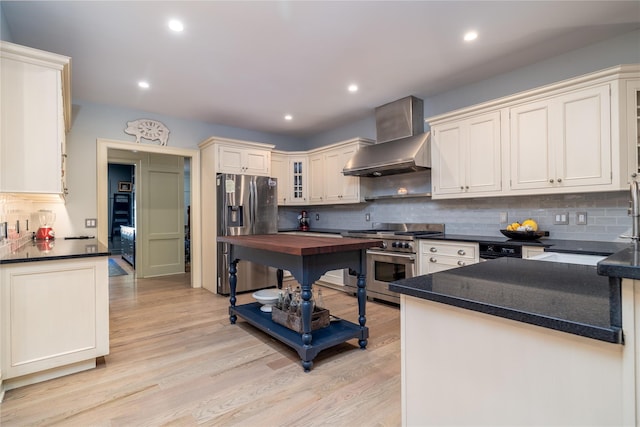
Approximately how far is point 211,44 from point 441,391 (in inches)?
116

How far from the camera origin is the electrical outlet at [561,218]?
9.80 feet

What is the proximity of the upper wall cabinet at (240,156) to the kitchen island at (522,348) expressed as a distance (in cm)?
390

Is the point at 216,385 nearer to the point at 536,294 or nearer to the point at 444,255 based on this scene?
the point at 536,294

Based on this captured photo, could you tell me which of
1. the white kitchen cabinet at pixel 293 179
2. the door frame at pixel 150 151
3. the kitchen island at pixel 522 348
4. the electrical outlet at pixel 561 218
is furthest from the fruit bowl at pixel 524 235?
the door frame at pixel 150 151

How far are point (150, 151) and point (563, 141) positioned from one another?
4840mm

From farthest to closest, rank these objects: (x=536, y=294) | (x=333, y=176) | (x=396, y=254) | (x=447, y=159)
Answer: (x=333, y=176), (x=396, y=254), (x=447, y=159), (x=536, y=294)

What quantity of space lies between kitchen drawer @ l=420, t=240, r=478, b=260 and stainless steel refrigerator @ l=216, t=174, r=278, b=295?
2341 millimetres

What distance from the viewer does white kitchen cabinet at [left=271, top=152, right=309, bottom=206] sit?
5.50 meters

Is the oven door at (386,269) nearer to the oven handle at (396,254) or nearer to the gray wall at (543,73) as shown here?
the oven handle at (396,254)

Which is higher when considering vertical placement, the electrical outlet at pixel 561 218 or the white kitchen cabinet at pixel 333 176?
the white kitchen cabinet at pixel 333 176

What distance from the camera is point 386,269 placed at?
Answer: 154 inches

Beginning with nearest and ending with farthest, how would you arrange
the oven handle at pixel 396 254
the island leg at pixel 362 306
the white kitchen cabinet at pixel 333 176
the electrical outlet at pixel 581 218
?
1. the island leg at pixel 362 306
2. the electrical outlet at pixel 581 218
3. the oven handle at pixel 396 254
4. the white kitchen cabinet at pixel 333 176

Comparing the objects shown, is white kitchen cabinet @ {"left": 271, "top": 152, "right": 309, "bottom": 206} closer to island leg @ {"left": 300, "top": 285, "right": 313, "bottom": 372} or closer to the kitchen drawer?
the kitchen drawer

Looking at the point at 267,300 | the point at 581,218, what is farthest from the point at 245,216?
the point at 581,218
